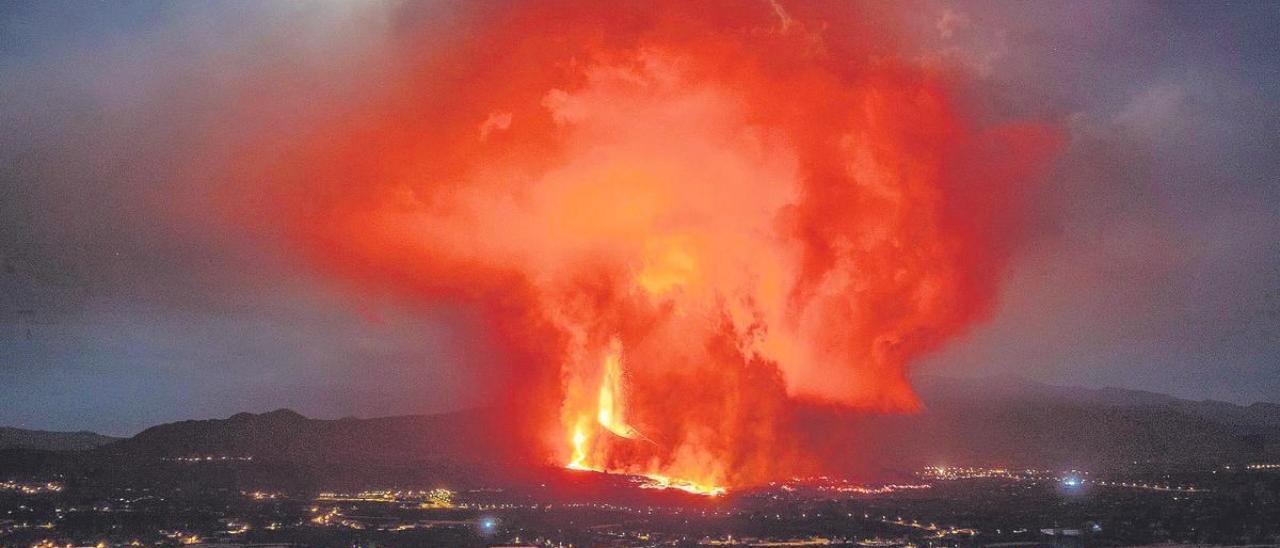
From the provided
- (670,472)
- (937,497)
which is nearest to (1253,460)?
(937,497)

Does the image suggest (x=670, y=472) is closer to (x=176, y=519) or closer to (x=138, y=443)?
(x=176, y=519)

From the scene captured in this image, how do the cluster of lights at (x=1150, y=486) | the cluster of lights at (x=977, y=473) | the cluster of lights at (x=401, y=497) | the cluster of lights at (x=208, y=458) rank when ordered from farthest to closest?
1. the cluster of lights at (x=208, y=458)
2. the cluster of lights at (x=977, y=473)
3. the cluster of lights at (x=1150, y=486)
4. the cluster of lights at (x=401, y=497)

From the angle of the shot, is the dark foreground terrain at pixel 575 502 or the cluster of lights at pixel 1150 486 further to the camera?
the cluster of lights at pixel 1150 486

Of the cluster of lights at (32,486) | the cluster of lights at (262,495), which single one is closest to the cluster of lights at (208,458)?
the cluster of lights at (32,486)

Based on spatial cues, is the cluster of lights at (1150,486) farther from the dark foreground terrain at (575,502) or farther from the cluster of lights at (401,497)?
the cluster of lights at (401,497)

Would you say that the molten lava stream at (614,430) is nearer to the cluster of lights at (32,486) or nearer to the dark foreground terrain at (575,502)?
the dark foreground terrain at (575,502)

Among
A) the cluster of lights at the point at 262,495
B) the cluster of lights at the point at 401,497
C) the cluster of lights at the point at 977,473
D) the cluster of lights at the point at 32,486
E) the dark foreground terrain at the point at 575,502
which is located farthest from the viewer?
the cluster of lights at the point at 977,473

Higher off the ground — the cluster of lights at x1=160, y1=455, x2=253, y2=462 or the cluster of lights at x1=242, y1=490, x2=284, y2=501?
the cluster of lights at x1=160, y1=455, x2=253, y2=462

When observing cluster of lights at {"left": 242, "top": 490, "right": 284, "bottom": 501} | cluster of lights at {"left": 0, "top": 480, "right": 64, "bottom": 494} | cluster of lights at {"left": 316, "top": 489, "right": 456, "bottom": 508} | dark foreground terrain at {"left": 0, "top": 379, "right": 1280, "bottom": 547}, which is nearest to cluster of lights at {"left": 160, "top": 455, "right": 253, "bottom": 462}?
dark foreground terrain at {"left": 0, "top": 379, "right": 1280, "bottom": 547}

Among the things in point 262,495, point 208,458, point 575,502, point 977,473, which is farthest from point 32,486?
point 977,473

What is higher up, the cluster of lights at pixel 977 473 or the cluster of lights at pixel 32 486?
the cluster of lights at pixel 977 473

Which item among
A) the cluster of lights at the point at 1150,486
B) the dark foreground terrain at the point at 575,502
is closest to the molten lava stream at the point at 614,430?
the dark foreground terrain at the point at 575,502

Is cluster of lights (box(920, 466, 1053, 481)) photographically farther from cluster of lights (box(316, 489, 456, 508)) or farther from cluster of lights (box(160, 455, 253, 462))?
cluster of lights (box(160, 455, 253, 462))

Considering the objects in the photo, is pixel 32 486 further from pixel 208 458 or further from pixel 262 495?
pixel 208 458
